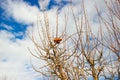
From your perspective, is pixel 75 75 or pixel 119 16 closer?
pixel 119 16

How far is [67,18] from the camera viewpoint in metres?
8.28

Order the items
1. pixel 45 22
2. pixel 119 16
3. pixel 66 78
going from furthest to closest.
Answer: pixel 45 22 → pixel 66 78 → pixel 119 16

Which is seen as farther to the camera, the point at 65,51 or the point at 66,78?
the point at 65,51

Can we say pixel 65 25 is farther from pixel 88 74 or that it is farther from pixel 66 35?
pixel 88 74

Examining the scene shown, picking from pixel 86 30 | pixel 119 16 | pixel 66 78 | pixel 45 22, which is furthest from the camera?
pixel 45 22

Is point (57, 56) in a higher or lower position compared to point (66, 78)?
higher

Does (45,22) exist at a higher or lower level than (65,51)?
higher

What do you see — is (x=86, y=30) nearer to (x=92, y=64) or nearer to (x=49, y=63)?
(x=92, y=64)

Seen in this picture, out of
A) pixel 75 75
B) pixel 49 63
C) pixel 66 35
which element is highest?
pixel 66 35

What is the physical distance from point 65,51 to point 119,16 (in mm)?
3188

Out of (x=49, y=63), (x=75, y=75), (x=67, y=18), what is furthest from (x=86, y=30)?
(x=49, y=63)

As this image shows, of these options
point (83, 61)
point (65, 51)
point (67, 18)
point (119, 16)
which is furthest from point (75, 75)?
point (119, 16)

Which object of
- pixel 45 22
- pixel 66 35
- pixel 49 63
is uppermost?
pixel 45 22

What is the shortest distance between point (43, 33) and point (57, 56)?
103 centimetres
